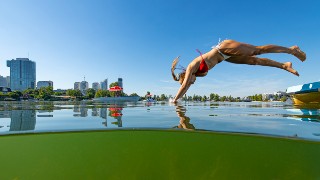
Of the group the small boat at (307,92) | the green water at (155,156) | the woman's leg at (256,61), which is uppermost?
the woman's leg at (256,61)

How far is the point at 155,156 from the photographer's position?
2439mm

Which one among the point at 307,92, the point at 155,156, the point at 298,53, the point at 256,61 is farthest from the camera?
the point at 307,92

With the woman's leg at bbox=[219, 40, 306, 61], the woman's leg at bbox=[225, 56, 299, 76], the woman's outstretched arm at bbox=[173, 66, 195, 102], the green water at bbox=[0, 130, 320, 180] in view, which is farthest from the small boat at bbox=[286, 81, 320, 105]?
the green water at bbox=[0, 130, 320, 180]

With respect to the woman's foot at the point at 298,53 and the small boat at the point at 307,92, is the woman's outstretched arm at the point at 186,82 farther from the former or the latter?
the small boat at the point at 307,92

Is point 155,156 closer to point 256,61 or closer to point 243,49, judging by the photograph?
point 243,49

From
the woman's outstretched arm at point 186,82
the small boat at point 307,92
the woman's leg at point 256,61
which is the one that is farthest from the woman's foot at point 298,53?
the small boat at point 307,92

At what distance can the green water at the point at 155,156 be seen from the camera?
7.09 ft

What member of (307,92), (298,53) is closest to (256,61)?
(298,53)

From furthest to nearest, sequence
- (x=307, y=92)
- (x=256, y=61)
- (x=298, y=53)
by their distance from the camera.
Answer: (x=307, y=92), (x=256, y=61), (x=298, y=53)

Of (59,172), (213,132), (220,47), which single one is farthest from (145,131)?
(220,47)

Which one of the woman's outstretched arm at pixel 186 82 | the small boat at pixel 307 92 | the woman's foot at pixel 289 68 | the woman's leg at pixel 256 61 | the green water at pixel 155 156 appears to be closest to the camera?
the green water at pixel 155 156

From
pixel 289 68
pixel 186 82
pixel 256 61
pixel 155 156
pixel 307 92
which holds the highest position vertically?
pixel 256 61

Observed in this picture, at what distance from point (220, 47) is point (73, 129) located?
3.80m

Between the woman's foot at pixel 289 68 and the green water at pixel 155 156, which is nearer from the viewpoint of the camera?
the green water at pixel 155 156
